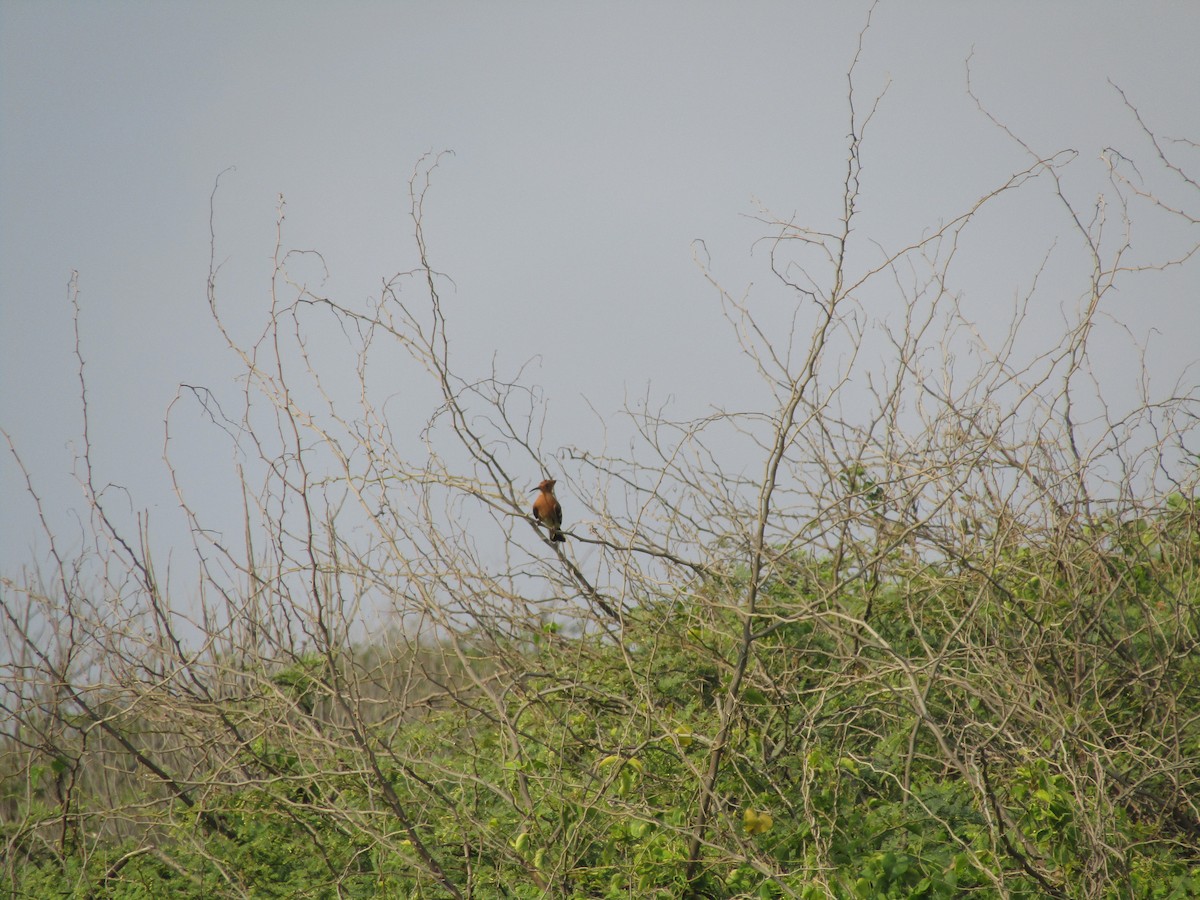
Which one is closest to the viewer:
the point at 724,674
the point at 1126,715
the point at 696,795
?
the point at 696,795

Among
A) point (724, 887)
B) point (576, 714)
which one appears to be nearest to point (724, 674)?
point (576, 714)

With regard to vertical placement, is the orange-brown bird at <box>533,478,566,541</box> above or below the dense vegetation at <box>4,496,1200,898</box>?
above

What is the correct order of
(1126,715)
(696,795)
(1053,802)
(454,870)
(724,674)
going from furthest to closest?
1. (1126,715)
2. (724,674)
3. (454,870)
4. (696,795)
5. (1053,802)

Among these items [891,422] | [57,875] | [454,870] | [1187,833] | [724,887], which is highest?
[891,422]

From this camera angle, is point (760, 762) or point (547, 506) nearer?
point (760, 762)

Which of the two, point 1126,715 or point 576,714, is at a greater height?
point 576,714

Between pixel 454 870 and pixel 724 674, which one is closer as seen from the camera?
pixel 454 870

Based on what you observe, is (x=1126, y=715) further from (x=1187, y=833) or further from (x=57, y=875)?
(x=57, y=875)

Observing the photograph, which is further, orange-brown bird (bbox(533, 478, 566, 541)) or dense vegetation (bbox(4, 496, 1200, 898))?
orange-brown bird (bbox(533, 478, 566, 541))

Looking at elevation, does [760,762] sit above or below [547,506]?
below

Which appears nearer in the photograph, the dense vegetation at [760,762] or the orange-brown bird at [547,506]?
the dense vegetation at [760,762]

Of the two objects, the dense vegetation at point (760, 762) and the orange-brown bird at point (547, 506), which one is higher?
the orange-brown bird at point (547, 506)

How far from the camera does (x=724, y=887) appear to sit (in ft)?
13.0

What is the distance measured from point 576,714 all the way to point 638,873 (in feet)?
4.03
